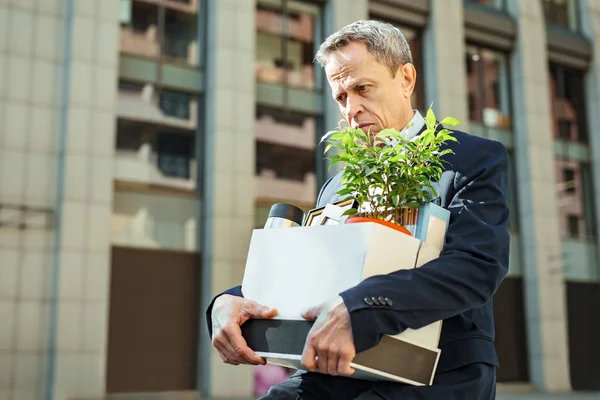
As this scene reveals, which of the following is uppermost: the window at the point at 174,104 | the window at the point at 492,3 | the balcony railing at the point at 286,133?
the window at the point at 492,3

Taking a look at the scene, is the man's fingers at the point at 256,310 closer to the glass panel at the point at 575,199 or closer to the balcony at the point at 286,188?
the balcony at the point at 286,188

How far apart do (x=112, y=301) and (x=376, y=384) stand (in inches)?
637

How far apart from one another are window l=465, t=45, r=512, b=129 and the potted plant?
2310 cm

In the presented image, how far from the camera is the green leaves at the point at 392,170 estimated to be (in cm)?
191

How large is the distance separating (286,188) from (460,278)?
18.2 m

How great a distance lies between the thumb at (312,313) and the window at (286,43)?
62.2ft

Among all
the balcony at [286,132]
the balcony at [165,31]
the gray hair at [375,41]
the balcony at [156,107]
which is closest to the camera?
the gray hair at [375,41]

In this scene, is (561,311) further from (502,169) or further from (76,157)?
(502,169)

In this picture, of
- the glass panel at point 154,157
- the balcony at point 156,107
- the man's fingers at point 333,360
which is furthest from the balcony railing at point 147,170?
the man's fingers at point 333,360

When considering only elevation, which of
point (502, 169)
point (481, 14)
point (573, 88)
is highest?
point (481, 14)

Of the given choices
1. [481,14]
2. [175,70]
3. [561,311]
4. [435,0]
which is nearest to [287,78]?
[175,70]

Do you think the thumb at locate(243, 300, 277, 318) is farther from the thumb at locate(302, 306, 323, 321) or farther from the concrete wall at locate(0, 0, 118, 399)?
the concrete wall at locate(0, 0, 118, 399)

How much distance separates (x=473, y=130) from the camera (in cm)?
2377

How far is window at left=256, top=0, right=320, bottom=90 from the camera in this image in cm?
2070
